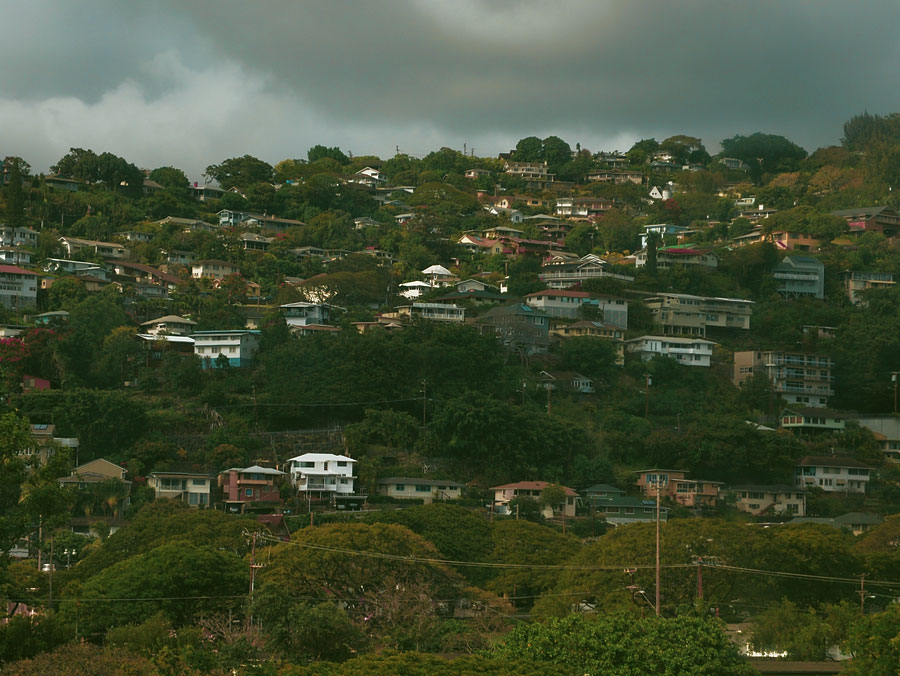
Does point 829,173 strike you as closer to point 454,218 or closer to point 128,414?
point 454,218

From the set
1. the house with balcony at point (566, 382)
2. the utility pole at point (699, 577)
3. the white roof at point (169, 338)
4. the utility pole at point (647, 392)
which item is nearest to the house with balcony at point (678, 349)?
the utility pole at point (647, 392)

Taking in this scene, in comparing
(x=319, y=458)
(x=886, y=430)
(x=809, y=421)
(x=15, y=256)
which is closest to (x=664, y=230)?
(x=809, y=421)

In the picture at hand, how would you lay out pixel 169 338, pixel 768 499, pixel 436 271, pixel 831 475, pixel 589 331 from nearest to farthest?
pixel 768 499 → pixel 831 475 → pixel 169 338 → pixel 589 331 → pixel 436 271

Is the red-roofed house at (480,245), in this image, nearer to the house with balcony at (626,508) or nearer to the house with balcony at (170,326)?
the house with balcony at (170,326)

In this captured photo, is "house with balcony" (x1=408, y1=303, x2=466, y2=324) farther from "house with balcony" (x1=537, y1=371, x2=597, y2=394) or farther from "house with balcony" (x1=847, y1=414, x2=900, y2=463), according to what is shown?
"house with balcony" (x1=847, y1=414, x2=900, y2=463)

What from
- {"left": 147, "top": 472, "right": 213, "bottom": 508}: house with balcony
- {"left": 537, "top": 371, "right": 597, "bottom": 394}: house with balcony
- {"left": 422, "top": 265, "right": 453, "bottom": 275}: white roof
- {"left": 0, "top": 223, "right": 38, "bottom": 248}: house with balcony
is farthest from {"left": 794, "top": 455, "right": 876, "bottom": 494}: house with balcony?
{"left": 0, "top": 223, "right": 38, "bottom": 248}: house with balcony

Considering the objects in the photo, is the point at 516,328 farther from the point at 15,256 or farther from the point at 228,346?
the point at 15,256

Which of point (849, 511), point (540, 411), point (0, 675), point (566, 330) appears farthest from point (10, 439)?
point (566, 330)
